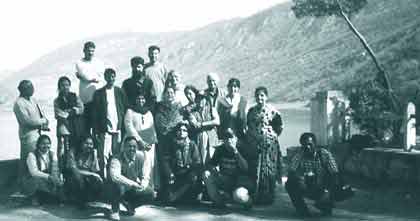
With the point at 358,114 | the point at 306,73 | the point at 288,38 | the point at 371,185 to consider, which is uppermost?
the point at 288,38

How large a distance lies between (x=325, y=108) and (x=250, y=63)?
55.0 m

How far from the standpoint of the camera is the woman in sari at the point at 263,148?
6352 mm

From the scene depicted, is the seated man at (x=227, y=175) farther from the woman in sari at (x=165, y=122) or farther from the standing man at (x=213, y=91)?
the standing man at (x=213, y=91)

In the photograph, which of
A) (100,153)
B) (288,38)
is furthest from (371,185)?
(288,38)

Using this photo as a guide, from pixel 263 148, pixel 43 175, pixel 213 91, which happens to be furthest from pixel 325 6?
pixel 43 175

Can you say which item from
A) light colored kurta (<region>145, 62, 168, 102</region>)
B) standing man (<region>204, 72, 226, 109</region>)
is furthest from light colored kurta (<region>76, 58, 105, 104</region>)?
standing man (<region>204, 72, 226, 109</region>)

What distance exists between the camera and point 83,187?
19.9 feet

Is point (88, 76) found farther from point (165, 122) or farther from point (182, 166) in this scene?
point (182, 166)

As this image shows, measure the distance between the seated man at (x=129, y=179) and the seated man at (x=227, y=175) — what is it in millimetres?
785

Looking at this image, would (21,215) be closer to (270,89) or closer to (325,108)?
(325,108)

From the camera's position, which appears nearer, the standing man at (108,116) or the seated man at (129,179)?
the seated man at (129,179)

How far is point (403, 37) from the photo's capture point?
4447cm

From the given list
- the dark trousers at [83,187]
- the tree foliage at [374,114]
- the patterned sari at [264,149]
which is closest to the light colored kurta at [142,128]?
the dark trousers at [83,187]

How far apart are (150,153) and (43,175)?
4.24 ft
